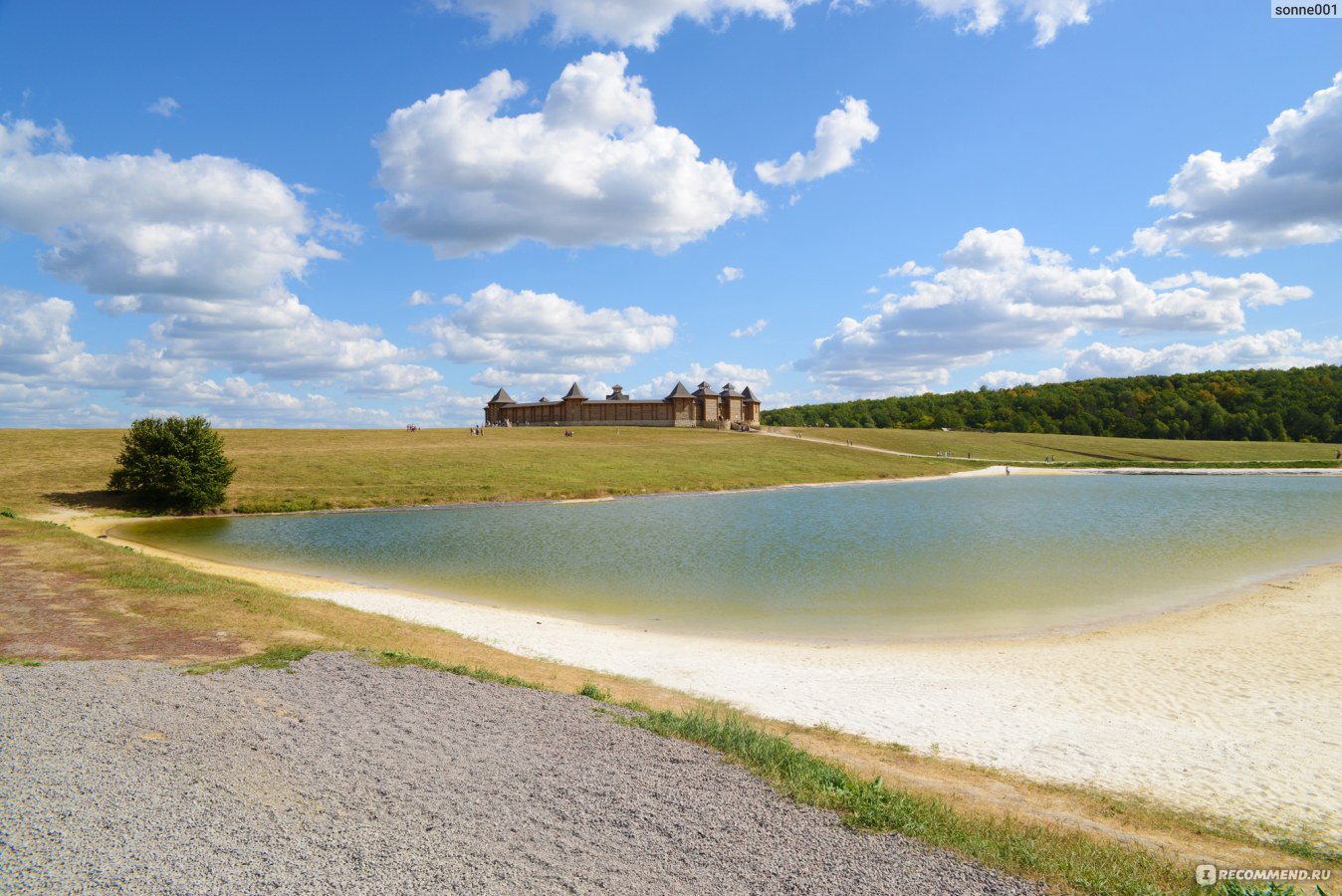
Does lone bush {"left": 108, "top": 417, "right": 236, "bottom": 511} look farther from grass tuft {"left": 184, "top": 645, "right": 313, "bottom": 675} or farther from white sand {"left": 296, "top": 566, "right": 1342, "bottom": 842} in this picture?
grass tuft {"left": 184, "top": 645, "right": 313, "bottom": 675}

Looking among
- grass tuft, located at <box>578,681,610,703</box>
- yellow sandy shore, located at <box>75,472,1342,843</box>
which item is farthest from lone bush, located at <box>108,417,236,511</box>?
grass tuft, located at <box>578,681,610,703</box>

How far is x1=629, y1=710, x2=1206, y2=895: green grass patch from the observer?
21.4 ft

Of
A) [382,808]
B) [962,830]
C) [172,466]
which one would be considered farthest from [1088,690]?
[172,466]

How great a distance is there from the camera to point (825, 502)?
54.3 metres

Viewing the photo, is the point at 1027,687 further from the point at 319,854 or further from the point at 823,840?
the point at 319,854

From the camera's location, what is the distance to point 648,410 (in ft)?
380

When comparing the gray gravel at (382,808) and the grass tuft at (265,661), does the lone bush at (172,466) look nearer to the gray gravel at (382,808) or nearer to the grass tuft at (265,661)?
the grass tuft at (265,661)

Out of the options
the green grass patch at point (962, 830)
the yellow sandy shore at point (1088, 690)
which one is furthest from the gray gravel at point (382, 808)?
the yellow sandy shore at point (1088, 690)

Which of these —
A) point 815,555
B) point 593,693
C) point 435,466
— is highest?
point 435,466

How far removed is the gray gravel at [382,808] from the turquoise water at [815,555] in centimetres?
1187

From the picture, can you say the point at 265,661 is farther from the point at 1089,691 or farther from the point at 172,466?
the point at 172,466

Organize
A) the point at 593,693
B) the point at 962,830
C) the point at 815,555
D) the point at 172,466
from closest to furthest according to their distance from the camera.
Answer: the point at 962,830
the point at 593,693
the point at 815,555
the point at 172,466

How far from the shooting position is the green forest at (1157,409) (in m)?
140

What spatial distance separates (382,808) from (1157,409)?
187 m
